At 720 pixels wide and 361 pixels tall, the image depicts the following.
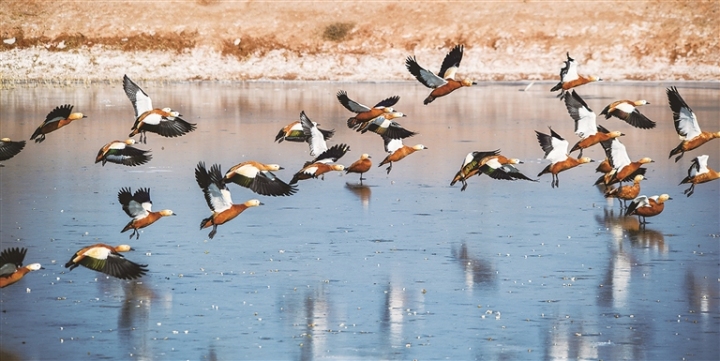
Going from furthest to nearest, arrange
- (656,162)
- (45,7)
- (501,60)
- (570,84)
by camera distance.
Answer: (45,7), (501,60), (656,162), (570,84)

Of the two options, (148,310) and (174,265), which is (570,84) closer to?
(174,265)

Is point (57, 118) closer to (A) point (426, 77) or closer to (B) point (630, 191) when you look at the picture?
(A) point (426, 77)

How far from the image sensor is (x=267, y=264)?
12.2m

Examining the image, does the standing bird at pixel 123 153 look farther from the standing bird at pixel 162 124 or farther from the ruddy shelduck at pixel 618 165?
the ruddy shelduck at pixel 618 165

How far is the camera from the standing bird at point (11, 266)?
10.2m

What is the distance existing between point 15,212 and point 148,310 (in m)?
5.58

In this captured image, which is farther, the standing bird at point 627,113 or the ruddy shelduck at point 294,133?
the ruddy shelduck at point 294,133

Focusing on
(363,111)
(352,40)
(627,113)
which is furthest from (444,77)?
(352,40)

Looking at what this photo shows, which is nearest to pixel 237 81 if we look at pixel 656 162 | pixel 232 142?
pixel 232 142

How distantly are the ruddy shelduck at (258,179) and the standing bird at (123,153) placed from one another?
6.02 feet

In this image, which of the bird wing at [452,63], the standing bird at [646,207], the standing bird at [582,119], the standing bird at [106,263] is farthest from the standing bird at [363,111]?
the standing bird at [106,263]

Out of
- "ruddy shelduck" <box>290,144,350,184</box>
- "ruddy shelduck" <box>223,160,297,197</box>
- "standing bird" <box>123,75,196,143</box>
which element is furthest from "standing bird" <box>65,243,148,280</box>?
"ruddy shelduck" <box>290,144,350,184</box>

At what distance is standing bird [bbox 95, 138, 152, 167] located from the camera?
1473 centimetres

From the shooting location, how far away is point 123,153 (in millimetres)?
15055
